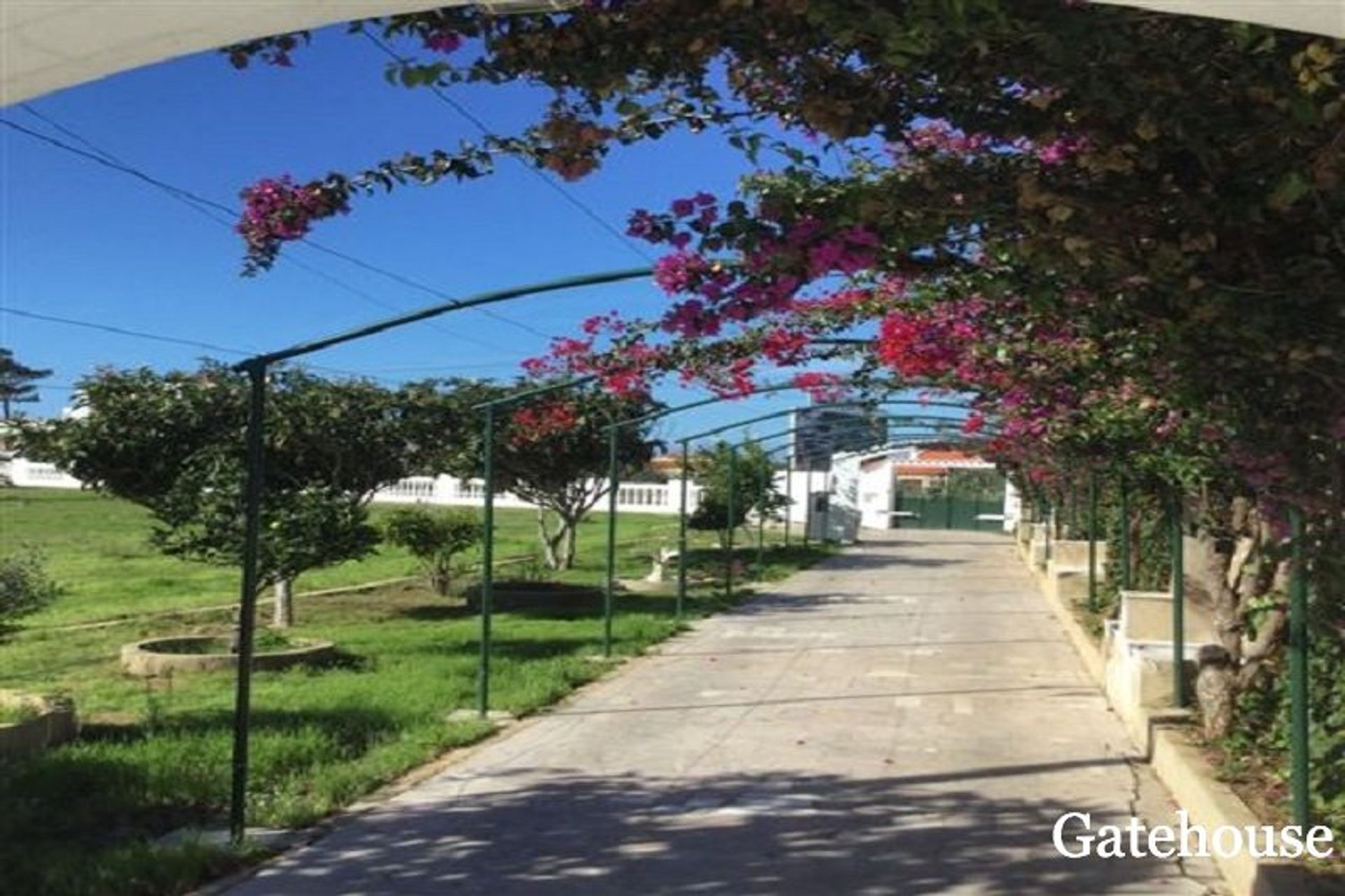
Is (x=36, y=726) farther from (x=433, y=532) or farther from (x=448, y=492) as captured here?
(x=448, y=492)

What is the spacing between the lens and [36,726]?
8305 mm

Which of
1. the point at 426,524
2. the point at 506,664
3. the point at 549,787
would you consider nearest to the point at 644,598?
the point at 426,524

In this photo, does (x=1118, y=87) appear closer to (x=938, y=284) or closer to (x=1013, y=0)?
(x=1013, y=0)

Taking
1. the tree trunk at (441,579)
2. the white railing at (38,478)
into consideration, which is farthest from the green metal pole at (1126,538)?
the white railing at (38,478)

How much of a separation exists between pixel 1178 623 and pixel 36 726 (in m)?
7.21

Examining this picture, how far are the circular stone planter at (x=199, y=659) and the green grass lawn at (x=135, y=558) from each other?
1702 millimetres

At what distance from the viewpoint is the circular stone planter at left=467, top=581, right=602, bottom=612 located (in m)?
18.8

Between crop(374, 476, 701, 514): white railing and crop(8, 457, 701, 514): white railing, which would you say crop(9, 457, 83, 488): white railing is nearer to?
crop(8, 457, 701, 514): white railing

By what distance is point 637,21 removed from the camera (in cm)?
362

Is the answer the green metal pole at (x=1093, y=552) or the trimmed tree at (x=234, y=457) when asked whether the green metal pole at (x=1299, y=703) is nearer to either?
the trimmed tree at (x=234, y=457)

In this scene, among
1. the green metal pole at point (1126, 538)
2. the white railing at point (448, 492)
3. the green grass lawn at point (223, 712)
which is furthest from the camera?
the white railing at point (448, 492)

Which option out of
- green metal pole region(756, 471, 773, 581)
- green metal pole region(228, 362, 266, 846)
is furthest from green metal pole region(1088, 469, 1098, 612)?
green metal pole region(228, 362, 266, 846)

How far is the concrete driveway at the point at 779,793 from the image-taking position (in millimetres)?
5883

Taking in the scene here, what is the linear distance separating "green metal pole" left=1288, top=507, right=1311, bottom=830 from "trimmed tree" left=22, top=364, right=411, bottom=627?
982cm
